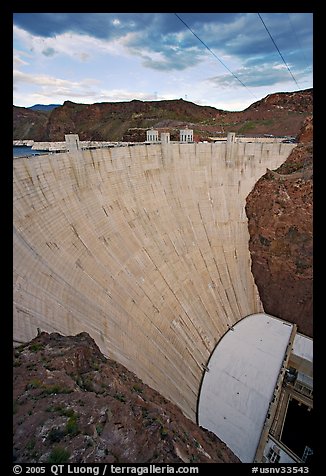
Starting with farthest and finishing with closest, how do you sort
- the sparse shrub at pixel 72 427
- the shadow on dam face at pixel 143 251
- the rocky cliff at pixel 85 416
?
the shadow on dam face at pixel 143 251 < the sparse shrub at pixel 72 427 < the rocky cliff at pixel 85 416

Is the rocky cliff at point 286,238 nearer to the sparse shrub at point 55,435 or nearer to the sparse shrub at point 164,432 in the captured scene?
the sparse shrub at point 164,432

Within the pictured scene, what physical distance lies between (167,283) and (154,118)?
4986 centimetres

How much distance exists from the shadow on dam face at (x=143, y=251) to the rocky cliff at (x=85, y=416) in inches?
62.1

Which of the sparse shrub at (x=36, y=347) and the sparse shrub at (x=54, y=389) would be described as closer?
the sparse shrub at (x=54, y=389)

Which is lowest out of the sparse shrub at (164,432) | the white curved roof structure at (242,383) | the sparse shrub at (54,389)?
the white curved roof structure at (242,383)

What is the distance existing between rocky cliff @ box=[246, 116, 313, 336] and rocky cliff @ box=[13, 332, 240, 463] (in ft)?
39.5

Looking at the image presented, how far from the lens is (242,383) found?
46.2 feet

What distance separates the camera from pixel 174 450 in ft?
22.2

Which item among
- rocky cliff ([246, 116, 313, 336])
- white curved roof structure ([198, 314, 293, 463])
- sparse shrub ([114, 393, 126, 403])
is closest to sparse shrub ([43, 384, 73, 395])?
sparse shrub ([114, 393, 126, 403])

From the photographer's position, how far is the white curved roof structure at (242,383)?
1254 centimetres

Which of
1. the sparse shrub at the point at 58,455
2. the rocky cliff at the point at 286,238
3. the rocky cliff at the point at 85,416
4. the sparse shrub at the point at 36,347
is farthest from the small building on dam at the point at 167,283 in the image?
the sparse shrub at the point at 58,455

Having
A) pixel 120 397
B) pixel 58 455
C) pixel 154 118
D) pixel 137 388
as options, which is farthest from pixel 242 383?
pixel 154 118

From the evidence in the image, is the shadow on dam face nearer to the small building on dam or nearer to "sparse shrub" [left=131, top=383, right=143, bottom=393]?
the small building on dam
